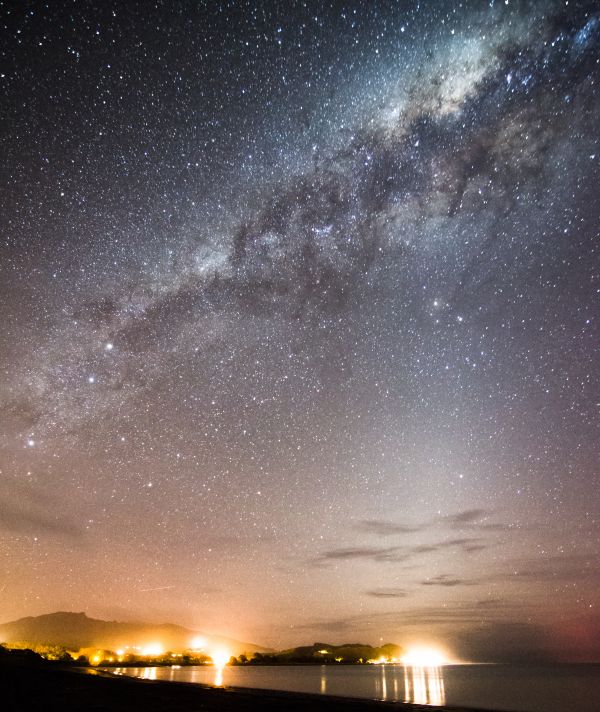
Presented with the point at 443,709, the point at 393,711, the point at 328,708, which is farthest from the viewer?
the point at 443,709

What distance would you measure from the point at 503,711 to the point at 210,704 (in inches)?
1125

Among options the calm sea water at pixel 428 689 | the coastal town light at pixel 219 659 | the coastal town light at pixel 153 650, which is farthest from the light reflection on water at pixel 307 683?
the coastal town light at pixel 219 659

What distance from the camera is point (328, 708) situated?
2011cm

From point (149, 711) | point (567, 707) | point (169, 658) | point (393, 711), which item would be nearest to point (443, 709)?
point (393, 711)

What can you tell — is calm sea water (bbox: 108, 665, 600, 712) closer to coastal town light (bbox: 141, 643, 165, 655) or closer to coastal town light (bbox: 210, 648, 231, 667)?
coastal town light (bbox: 141, 643, 165, 655)

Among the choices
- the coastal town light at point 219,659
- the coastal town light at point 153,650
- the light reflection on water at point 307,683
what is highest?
the light reflection on water at point 307,683

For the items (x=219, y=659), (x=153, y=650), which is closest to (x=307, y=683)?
(x=153, y=650)

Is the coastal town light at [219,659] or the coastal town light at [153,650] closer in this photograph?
the coastal town light at [153,650]

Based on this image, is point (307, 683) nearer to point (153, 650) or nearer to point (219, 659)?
point (153, 650)

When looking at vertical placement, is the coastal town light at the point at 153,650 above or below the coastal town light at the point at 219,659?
above

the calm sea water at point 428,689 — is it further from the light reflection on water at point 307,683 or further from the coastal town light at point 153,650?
the coastal town light at point 153,650

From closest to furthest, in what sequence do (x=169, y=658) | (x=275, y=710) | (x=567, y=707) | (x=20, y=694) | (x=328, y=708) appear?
(x=20, y=694) < (x=275, y=710) < (x=328, y=708) < (x=567, y=707) < (x=169, y=658)

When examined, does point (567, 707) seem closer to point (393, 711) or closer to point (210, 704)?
point (393, 711)

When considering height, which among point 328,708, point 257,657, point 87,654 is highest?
point 328,708
